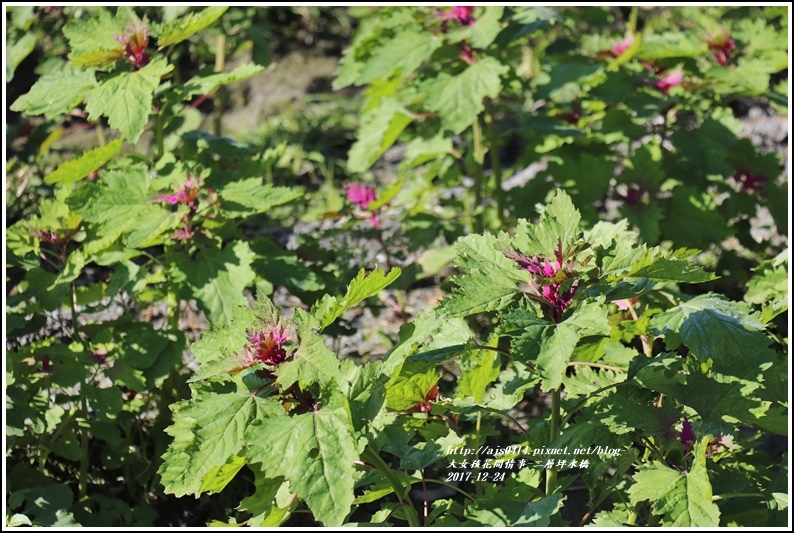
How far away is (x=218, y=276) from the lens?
247 cm

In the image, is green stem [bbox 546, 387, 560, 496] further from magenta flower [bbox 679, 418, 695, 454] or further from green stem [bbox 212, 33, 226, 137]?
green stem [bbox 212, 33, 226, 137]

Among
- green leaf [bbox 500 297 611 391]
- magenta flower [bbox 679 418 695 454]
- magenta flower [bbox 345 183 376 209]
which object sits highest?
green leaf [bbox 500 297 611 391]

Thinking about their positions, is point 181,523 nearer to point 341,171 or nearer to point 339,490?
point 339,490

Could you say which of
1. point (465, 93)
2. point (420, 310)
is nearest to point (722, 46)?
point (465, 93)

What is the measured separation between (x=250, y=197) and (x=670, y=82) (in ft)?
5.64

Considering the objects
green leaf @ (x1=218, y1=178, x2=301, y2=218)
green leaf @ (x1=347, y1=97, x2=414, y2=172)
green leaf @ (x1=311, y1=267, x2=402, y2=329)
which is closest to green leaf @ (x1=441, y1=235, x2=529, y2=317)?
green leaf @ (x1=311, y1=267, x2=402, y2=329)

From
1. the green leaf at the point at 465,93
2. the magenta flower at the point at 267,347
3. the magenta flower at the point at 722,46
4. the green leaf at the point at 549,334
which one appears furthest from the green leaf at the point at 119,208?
the magenta flower at the point at 722,46

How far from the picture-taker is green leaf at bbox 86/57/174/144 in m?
2.40

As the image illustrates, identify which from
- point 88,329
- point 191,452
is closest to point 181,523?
point 88,329

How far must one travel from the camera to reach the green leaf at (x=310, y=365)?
1684 millimetres

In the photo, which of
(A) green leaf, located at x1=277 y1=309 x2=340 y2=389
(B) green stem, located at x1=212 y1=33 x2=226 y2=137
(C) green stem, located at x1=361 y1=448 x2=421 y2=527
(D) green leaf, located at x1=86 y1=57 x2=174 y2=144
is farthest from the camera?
(B) green stem, located at x1=212 y1=33 x2=226 y2=137

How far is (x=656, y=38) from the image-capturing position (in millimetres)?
3566

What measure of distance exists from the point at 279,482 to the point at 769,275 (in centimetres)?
164

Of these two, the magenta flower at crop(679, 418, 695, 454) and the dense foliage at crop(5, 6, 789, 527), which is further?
the magenta flower at crop(679, 418, 695, 454)
